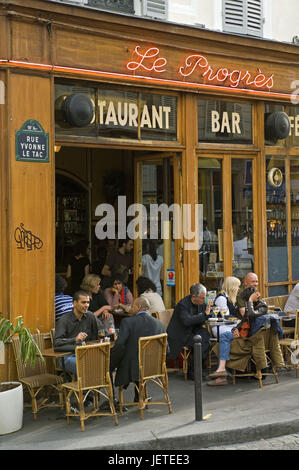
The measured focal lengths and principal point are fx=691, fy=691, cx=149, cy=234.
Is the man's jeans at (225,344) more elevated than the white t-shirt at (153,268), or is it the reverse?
the white t-shirt at (153,268)

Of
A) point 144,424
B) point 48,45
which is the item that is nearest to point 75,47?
point 48,45

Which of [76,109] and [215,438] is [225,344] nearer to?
[215,438]

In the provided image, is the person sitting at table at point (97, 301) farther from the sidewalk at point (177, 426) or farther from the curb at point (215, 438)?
the curb at point (215, 438)

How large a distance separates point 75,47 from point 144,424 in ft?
16.7

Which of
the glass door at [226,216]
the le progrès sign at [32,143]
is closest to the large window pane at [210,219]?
the glass door at [226,216]

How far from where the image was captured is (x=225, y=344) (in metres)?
9.47

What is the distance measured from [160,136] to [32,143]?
2.41 metres

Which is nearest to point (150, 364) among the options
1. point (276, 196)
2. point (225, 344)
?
point (225, 344)

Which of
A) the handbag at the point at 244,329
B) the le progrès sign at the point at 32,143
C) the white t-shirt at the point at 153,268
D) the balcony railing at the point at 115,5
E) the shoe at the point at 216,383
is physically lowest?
the shoe at the point at 216,383

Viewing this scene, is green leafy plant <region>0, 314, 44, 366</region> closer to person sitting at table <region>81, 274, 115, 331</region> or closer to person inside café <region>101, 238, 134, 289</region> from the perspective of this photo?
person sitting at table <region>81, 274, 115, 331</region>

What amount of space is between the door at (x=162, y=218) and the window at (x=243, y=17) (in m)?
2.45

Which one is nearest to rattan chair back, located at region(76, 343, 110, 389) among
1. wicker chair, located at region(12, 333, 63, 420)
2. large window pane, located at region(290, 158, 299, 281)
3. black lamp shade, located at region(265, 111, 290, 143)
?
wicker chair, located at region(12, 333, 63, 420)

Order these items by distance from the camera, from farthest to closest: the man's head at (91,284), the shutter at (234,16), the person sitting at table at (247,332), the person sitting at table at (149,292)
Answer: the shutter at (234,16), the person sitting at table at (149,292), the man's head at (91,284), the person sitting at table at (247,332)

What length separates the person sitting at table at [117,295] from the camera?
35.9 feet
